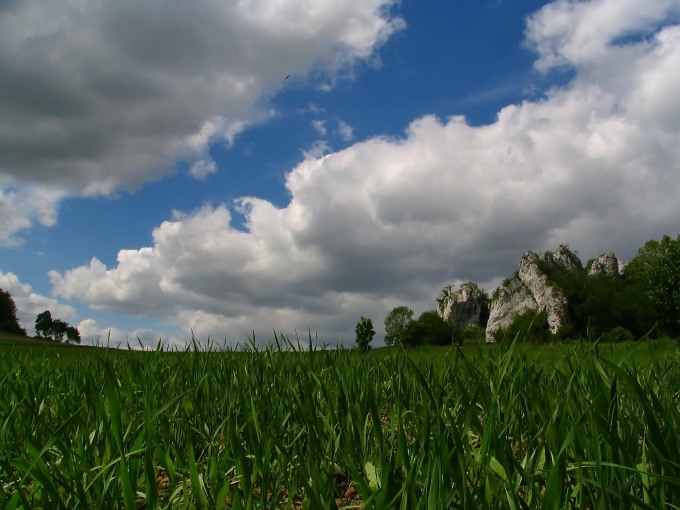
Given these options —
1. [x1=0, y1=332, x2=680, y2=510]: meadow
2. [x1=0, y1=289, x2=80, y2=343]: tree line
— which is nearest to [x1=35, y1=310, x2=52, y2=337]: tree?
[x1=0, y1=289, x2=80, y2=343]: tree line

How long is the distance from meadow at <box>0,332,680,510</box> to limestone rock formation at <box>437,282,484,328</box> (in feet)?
241

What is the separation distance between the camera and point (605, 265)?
245 feet

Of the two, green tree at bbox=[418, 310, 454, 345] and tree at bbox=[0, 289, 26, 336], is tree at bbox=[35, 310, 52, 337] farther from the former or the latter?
green tree at bbox=[418, 310, 454, 345]

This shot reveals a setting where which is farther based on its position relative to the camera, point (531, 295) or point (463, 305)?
point (463, 305)

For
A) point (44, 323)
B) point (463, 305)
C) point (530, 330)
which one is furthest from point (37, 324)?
point (530, 330)

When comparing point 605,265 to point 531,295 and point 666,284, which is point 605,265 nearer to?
point 531,295

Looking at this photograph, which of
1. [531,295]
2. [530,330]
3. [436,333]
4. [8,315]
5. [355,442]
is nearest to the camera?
[355,442]

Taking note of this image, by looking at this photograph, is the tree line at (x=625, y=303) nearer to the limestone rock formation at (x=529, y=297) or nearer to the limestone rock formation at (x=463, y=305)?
the limestone rock formation at (x=529, y=297)

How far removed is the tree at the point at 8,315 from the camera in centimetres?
6800

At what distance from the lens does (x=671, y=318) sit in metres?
48.9

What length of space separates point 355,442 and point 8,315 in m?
79.6

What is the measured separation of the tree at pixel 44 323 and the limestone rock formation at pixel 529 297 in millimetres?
58035

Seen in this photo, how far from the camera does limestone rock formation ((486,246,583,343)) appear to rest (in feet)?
178

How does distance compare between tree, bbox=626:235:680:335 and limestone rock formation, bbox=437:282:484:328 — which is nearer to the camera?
tree, bbox=626:235:680:335
